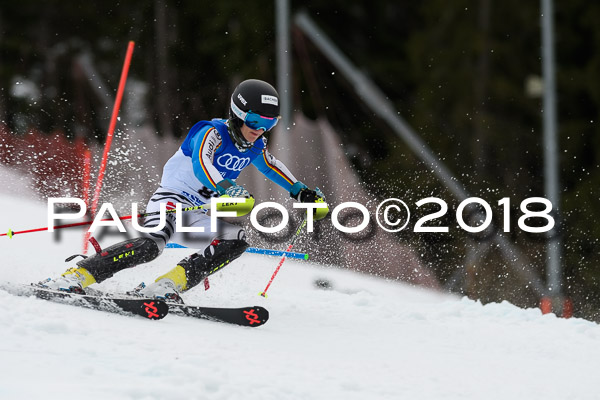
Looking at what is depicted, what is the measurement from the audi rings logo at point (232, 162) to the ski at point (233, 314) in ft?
3.15

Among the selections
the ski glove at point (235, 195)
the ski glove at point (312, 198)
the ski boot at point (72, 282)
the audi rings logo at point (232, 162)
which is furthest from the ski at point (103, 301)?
the ski glove at point (312, 198)

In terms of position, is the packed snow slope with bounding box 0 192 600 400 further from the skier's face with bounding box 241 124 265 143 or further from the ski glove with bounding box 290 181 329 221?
the skier's face with bounding box 241 124 265 143

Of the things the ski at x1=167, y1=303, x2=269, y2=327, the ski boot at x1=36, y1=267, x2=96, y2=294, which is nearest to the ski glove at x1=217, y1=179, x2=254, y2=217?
the ski at x1=167, y1=303, x2=269, y2=327

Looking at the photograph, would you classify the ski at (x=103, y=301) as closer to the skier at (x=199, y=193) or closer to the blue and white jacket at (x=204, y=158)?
the skier at (x=199, y=193)

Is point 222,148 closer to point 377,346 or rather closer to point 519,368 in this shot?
point 377,346

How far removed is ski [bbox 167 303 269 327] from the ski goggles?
1.14 meters

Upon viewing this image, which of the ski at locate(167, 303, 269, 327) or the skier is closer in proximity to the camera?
the ski at locate(167, 303, 269, 327)

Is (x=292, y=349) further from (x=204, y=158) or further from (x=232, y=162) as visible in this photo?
(x=232, y=162)

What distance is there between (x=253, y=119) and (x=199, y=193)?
0.63 metres

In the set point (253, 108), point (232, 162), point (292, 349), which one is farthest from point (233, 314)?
point (253, 108)

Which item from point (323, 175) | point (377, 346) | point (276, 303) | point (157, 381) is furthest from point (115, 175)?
point (157, 381)

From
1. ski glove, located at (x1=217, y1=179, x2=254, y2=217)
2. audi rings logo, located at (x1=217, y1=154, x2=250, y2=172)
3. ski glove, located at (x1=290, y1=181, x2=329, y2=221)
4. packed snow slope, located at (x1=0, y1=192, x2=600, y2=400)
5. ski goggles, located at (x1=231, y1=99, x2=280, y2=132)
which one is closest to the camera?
packed snow slope, located at (x1=0, y1=192, x2=600, y2=400)

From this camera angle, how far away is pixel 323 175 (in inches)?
399

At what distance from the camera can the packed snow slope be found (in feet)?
12.4
